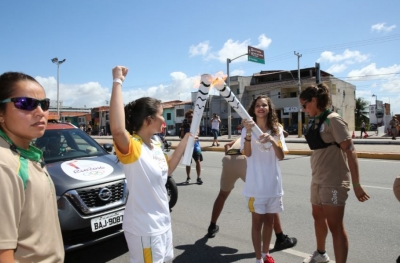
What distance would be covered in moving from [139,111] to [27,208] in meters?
1.13

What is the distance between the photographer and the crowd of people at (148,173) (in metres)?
1.42

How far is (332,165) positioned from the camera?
3107mm

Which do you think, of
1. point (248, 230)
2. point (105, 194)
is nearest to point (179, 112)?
point (248, 230)

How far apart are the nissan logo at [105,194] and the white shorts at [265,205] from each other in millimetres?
1695

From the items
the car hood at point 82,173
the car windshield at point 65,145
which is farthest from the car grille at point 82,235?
the car windshield at point 65,145

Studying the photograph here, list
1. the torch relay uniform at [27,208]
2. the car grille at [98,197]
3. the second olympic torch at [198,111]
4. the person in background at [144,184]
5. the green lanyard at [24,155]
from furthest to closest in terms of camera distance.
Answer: the car grille at [98,197] → the second olympic torch at [198,111] → the person in background at [144,184] → the green lanyard at [24,155] → the torch relay uniform at [27,208]

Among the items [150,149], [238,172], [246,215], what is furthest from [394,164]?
[150,149]

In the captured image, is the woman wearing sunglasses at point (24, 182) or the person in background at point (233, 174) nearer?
the woman wearing sunglasses at point (24, 182)

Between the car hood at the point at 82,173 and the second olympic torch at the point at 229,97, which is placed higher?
the second olympic torch at the point at 229,97

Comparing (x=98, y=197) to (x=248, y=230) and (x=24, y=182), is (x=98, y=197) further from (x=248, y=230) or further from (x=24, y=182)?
(x=24, y=182)

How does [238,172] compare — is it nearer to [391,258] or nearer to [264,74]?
[391,258]

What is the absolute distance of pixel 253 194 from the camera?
3.36 meters

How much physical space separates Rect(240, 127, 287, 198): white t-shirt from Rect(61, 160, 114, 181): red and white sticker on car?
6.06 ft

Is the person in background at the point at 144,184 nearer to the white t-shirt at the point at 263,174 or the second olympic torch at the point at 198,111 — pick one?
the second olympic torch at the point at 198,111
